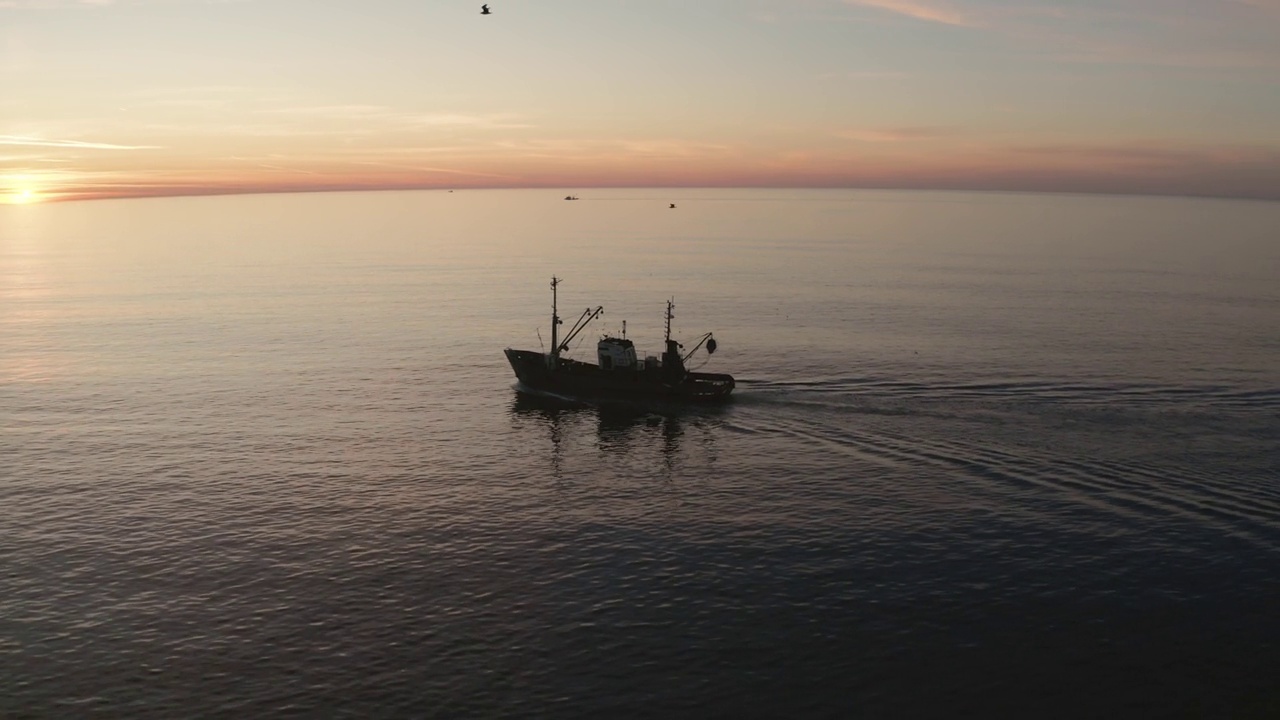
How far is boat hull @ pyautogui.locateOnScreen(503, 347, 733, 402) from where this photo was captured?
369 feet

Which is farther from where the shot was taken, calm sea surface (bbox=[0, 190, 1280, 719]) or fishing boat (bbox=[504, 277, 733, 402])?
fishing boat (bbox=[504, 277, 733, 402])


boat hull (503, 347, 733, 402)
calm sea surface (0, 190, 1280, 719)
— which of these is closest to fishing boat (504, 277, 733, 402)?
boat hull (503, 347, 733, 402)

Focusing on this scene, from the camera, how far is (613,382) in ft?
384

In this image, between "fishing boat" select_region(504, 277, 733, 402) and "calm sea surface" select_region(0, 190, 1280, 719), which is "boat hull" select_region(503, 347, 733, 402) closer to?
"fishing boat" select_region(504, 277, 733, 402)

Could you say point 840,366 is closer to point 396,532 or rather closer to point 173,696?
point 396,532

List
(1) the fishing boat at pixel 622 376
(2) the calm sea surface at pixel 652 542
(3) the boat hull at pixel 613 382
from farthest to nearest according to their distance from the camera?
(1) the fishing boat at pixel 622 376
(3) the boat hull at pixel 613 382
(2) the calm sea surface at pixel 652 542

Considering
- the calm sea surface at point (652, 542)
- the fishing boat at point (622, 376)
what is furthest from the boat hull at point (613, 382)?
the calm sea surface at point (652, 542)

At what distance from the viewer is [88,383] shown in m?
124

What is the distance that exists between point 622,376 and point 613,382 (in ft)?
4.38

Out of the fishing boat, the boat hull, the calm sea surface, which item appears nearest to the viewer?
the calm sea surface

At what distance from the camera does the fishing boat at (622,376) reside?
113250mm

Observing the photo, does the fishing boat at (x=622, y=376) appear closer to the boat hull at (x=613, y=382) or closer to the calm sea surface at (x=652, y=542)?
the boat hull at (x=613, y=382)

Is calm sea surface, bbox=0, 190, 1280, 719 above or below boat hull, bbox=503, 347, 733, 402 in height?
below

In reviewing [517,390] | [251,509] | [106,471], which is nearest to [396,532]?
[251,509]
